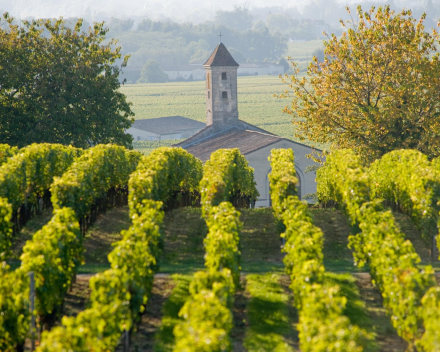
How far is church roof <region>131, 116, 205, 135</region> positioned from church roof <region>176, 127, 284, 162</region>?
123 feet

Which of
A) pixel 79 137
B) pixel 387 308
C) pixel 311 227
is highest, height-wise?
pixel 79 137

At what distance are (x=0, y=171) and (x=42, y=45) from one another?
53.5ft

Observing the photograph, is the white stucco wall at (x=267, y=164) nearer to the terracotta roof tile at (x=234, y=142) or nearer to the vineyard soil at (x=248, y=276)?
the terracotta roof tile at (x=234, y=142)

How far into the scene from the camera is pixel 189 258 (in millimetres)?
18906

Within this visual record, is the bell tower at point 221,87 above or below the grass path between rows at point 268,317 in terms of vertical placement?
above

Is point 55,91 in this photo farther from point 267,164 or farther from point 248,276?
point 248,276

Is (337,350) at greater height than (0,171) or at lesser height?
lesser

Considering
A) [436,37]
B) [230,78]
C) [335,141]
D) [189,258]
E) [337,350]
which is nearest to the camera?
[337,350]

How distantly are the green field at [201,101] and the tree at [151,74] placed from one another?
5.50 m

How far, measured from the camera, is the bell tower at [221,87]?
56.5 m

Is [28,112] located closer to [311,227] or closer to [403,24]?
[403,24]

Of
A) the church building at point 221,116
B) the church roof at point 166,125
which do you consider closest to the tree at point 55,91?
the church building at point 221,116

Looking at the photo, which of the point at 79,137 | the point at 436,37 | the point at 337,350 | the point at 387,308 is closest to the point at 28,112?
the point at 79,137

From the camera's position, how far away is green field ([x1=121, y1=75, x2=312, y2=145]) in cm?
11381
